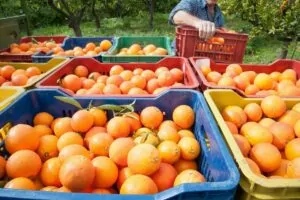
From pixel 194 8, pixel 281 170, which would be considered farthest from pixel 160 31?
pixel 281 170

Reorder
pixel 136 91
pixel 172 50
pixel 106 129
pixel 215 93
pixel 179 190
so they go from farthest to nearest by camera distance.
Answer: pixel 172 50
pixel 136 91
pixel 215 93
pixel 106 129
pixel 179 190

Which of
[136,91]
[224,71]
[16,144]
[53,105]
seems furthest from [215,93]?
[16,144]

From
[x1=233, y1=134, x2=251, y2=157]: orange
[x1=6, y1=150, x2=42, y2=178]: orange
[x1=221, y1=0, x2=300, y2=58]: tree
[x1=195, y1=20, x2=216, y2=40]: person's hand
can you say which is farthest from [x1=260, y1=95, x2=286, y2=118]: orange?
[x1=221, y1=0, x2=300, y2=58]: tree

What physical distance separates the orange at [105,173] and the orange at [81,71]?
129 cm

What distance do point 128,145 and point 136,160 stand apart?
0.52 ft

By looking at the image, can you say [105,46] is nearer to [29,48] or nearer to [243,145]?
[29,48]

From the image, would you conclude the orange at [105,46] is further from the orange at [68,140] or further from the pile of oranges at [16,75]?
the orange at [68,140]

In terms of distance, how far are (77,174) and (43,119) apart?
0.72 metres

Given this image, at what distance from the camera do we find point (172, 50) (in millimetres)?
3121

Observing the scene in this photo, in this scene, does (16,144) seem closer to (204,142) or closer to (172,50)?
(204,142)

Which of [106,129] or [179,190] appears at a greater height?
[179,190]

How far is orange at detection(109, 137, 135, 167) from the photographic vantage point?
1.30m

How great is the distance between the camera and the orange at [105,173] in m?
1.21

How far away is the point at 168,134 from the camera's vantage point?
4.86 feet
